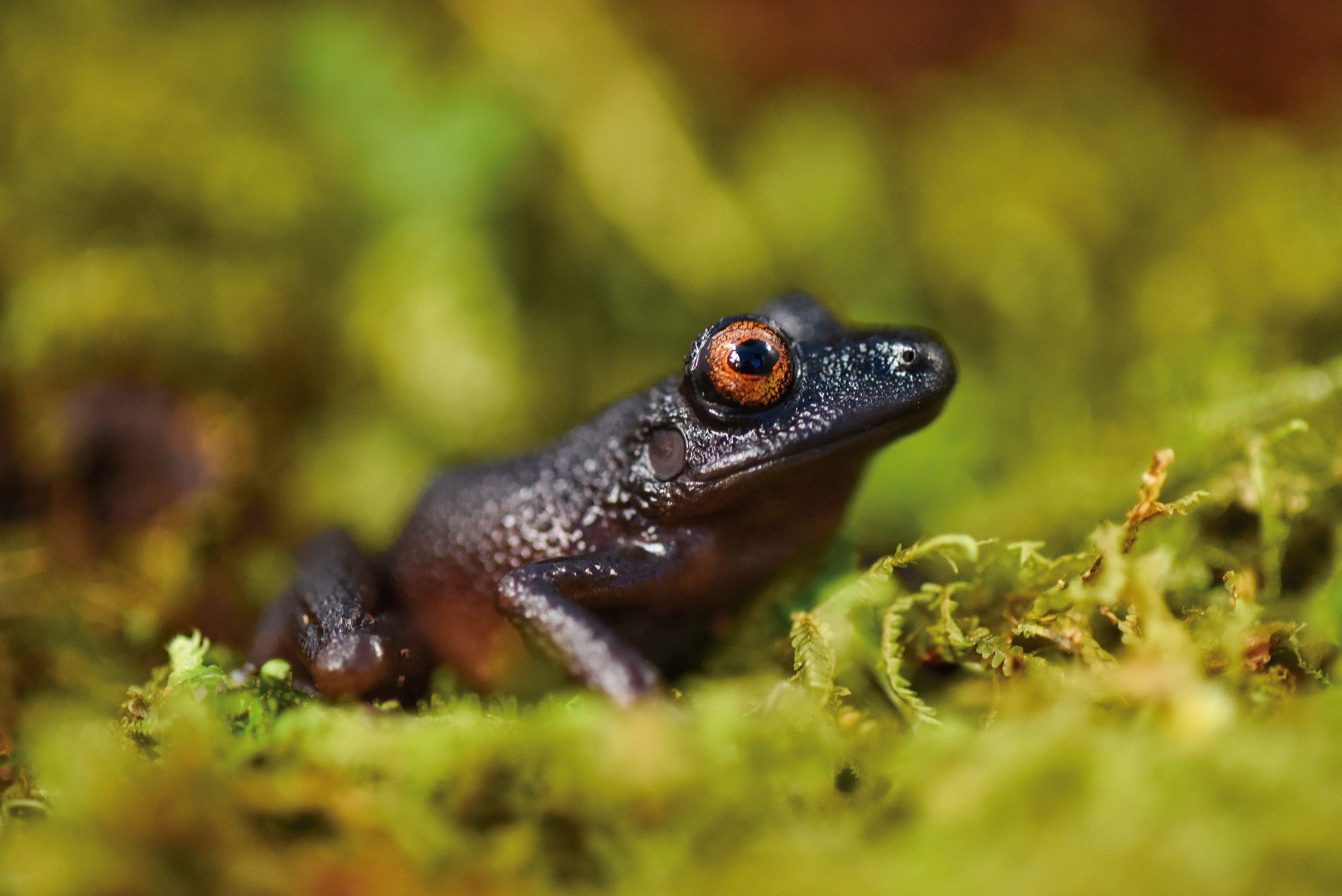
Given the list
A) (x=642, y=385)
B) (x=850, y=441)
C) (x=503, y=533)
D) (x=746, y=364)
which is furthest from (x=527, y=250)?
(x=850, y=441)

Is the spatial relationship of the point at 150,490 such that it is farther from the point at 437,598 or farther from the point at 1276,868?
the point at 1276,868

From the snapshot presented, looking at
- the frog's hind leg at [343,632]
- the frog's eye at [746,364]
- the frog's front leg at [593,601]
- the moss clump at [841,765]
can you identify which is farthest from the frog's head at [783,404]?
the frog's hind leg at [343,632]

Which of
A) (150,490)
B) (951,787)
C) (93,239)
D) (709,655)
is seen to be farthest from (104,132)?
(951,787)

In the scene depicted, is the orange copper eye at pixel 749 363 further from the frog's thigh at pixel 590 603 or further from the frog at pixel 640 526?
the frog's thigh at pixel 590 603

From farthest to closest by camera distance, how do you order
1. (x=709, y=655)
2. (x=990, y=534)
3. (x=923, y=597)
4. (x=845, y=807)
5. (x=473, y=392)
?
(x=473, y=392)
(x=990, y=534)
(x=709, y=655)
(x=923, y=597)
(x=845, y=807)

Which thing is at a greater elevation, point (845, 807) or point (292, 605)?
point (292, 605)

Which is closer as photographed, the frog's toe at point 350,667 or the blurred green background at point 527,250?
the frog's toe at point 350,667
